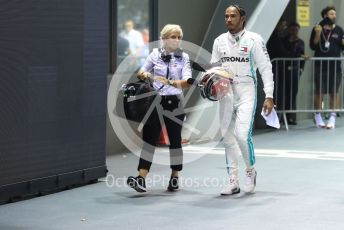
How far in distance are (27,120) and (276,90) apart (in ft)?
27.1

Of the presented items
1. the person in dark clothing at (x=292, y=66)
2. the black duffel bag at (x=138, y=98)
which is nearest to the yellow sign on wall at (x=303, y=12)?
the person in dark clothing at (x=292, y=66)

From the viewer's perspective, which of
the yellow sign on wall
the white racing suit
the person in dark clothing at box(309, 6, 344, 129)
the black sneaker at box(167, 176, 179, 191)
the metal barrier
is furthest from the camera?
the yellow sign on wall

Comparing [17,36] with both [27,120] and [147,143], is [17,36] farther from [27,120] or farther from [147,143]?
[147,143]

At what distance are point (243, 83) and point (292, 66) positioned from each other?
290 inches

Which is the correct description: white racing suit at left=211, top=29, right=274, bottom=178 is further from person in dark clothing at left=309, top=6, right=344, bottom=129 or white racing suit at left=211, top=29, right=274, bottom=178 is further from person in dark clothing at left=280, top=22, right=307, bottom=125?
person in dark clothing at left=309, top=6, right=344, bottom=129

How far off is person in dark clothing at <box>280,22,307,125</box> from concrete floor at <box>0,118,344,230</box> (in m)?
4.36

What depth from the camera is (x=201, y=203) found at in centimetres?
830

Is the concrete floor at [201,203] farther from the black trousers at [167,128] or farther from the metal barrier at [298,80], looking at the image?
the metal barrier at [298,80]

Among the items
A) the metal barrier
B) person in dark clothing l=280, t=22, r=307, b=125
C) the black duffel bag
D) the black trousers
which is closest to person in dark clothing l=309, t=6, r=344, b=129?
the metal barrier

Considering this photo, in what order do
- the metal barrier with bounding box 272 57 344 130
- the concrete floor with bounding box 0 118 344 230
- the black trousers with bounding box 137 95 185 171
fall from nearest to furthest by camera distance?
the concrete floor with bounding box 0 118 344 230 → the black trousers with bounding box 137 95 185 171 → the metal barrier with bounding box 272 57 344 130

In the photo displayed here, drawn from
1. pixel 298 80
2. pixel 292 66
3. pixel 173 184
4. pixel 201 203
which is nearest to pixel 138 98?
pixel 173 184

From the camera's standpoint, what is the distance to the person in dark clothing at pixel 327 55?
52.2ft

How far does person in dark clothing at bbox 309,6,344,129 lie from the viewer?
627 inches

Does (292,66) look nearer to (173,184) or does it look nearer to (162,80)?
(173,184)
